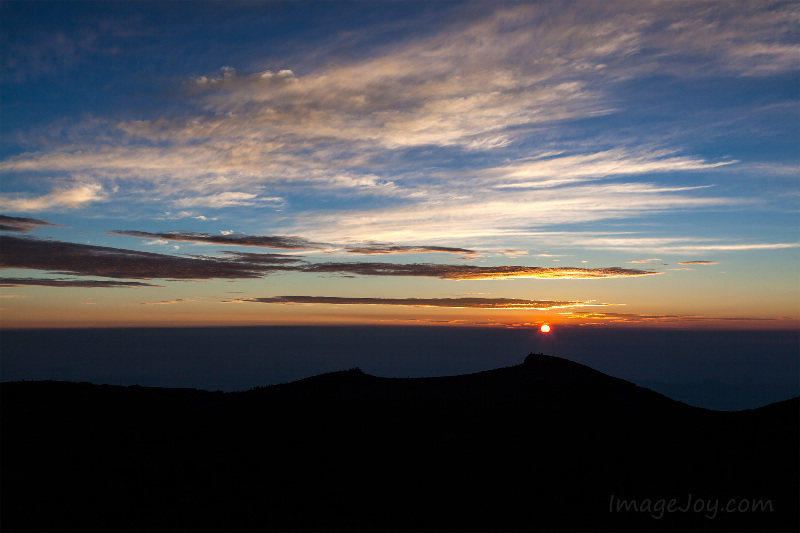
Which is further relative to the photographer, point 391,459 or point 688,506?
point 391,459

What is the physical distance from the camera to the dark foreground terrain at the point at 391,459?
52.5ft

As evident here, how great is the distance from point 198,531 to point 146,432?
8.14 metres

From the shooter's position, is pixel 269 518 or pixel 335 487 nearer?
pixel 269 518

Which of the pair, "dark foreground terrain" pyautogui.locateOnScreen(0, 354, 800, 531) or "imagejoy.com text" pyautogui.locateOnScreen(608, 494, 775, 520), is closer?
"dark foreground terrain" pyautogui.locateOnScreen(0, 354, 800, 531)

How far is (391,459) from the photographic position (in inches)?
778

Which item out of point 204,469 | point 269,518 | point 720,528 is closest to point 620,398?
point 720,528

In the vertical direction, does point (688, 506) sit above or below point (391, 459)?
below

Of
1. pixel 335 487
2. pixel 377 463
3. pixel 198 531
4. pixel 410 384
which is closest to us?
pixel 198 531

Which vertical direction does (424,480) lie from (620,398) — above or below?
below

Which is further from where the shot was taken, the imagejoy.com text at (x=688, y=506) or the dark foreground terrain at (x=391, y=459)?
the imagejoy.com text at (x=688, y=506)

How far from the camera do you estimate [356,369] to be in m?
30.2

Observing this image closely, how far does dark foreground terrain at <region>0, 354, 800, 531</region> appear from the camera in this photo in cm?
1602

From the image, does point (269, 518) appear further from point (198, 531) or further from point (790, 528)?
point (790, 528)

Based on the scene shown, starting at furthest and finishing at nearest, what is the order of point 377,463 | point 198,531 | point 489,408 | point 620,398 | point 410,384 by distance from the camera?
point 410,384, point 620,398, point 489,408, point 377,463, point 198,531
